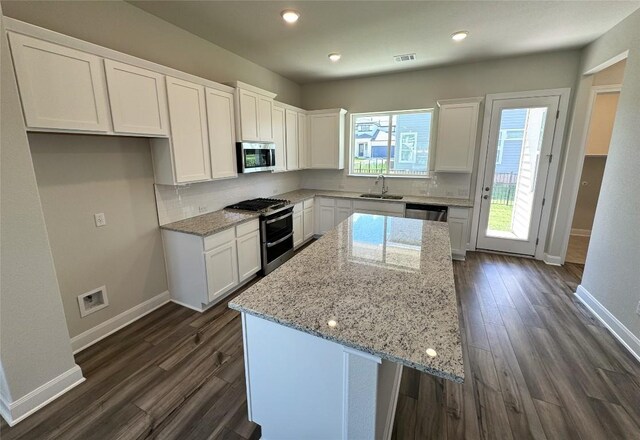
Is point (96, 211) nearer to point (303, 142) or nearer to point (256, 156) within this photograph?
point (256, 156)

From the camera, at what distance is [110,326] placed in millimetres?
2547

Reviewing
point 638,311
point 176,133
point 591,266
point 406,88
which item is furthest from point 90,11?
point 591,266

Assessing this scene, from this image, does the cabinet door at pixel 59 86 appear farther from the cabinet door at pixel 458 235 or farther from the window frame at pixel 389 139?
the cabinet door at pixel 458 235

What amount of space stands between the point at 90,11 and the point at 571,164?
217 inches

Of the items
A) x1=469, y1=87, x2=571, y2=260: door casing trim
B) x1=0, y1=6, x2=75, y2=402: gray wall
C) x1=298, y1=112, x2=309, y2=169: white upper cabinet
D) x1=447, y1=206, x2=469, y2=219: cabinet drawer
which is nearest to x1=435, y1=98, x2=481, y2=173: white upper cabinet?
x1=469, y1=87, x2=571, y2=260: door casing trim

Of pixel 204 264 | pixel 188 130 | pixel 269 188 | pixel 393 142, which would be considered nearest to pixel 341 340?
pixel 204 264

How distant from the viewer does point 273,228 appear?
3.68m

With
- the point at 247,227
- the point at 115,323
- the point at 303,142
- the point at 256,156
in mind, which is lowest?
the point at 115,323

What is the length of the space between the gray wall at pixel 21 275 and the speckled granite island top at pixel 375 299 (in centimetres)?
140

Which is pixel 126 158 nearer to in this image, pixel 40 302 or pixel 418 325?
pixel 40 302

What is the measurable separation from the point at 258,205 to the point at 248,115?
1.13 metres

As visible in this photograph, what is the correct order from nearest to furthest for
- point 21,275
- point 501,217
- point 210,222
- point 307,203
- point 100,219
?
point 21,275 < point 100,219 < point 210,222 < point 501,217 < point 307,203

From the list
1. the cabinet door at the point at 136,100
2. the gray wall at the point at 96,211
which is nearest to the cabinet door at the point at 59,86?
the cabinet door at the point at 136,100

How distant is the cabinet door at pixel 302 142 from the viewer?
4785 mm
